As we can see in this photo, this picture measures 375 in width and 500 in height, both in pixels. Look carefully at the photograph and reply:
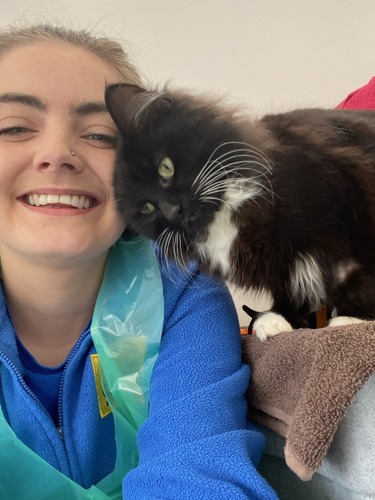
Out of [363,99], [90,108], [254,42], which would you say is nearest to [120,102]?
[90,108]

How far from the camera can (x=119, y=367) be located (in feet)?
2.97

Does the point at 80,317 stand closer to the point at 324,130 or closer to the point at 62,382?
the point at 62,382

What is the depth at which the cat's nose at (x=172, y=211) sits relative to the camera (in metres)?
0.87

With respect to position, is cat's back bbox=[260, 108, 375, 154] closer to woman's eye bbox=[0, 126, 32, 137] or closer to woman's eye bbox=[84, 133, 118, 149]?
woman's eye bbox=[84, 133, 118, 149]

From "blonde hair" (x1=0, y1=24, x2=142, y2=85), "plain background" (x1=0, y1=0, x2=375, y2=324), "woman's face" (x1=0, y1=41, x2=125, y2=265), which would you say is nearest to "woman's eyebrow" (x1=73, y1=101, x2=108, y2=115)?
"woman's face" (x1=0, y1=41, x2=125, y2=265)

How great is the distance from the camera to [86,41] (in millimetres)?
A: 977

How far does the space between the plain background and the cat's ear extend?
1012mm

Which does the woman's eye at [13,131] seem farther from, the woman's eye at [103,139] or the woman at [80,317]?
the woman's eye at [103,139]

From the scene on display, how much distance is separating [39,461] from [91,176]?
0.48 metres

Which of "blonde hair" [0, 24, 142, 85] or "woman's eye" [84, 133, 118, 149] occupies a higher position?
"blonde hair" [0, 24, 142, 85]

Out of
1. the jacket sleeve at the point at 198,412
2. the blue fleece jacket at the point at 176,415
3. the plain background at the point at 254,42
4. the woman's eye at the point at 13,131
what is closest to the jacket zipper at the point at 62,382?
the blue fleece jacket at the point at 176,415

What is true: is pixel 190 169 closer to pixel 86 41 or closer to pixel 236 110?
pixel 236 110

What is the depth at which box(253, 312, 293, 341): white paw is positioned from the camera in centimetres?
85

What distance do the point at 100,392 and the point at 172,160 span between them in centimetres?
44
